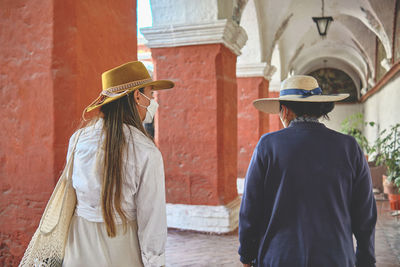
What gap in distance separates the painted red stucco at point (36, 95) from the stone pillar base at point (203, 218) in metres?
3.02

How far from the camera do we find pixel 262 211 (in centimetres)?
183

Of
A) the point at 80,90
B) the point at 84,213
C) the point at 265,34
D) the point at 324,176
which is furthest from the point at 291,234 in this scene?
the point at 265,34

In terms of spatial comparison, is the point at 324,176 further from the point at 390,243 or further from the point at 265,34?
the point at 265,34

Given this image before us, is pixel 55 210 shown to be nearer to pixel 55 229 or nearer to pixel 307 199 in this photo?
pixel 55 229

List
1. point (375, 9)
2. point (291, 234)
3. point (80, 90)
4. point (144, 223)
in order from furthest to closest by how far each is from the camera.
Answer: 1. point (375, 9)
2. point (80, 90)
3. point (291, 234)
4. point (144, 223)

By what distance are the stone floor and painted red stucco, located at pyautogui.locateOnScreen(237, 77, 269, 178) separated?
350cm

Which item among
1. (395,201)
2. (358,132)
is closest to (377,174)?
(395,201)

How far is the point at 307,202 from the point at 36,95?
176cm

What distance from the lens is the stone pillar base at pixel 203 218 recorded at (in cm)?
517

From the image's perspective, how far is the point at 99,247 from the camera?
1531mm

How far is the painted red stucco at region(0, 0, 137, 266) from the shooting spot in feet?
7.84

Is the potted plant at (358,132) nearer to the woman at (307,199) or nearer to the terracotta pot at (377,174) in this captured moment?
the terracotta pot at (377,174)

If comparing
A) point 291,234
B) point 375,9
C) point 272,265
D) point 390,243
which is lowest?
point 390,243

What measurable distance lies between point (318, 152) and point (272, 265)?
0.55 m
